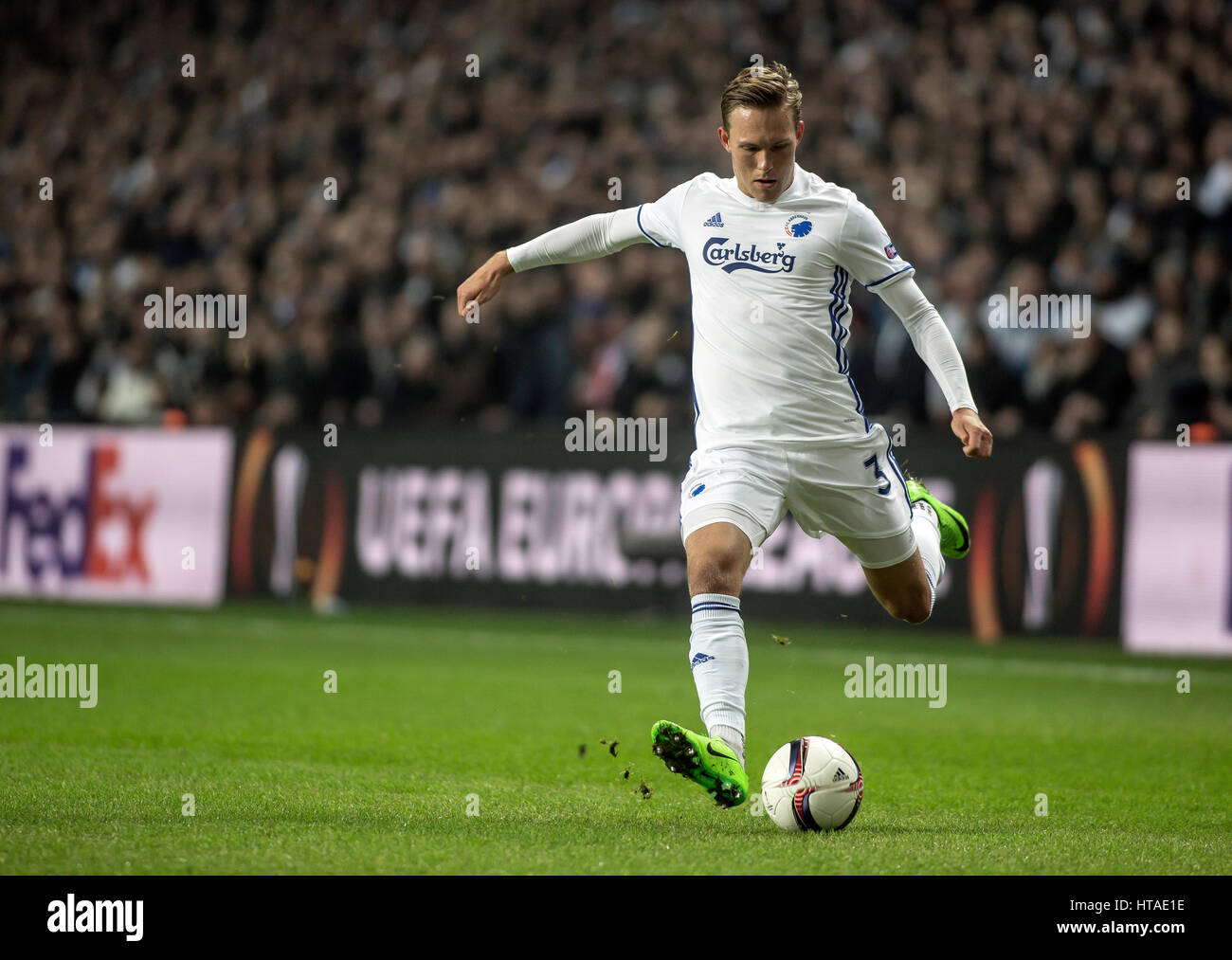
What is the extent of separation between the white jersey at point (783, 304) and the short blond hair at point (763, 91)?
0.29 meters

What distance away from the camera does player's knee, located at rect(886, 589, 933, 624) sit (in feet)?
20.5

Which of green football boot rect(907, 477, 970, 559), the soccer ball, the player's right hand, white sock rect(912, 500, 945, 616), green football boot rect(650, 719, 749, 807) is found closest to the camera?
green football boot rect(650, 719, 749, 807)

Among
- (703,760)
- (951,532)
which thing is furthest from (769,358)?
(951,532)

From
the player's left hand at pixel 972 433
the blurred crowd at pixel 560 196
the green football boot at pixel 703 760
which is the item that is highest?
the blurred crowd at pixel 560 196

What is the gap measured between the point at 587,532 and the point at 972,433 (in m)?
7.58

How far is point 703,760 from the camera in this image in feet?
16.7

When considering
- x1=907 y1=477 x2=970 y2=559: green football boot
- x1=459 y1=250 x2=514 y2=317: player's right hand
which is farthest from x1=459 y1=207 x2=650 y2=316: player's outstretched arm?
x1=907 y1=477 x2=970 y2=559: green football boot

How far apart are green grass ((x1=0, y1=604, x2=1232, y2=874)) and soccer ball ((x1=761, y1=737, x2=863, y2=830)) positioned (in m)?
0.09

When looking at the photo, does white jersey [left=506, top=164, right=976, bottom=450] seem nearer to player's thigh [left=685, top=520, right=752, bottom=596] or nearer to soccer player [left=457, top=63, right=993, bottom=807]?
soccer player [left=457, top=63, right=993, bottom=807]

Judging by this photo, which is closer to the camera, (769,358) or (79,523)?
(769,358)

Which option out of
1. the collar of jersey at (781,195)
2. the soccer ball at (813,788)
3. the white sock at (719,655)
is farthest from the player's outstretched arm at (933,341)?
the soccer ball at (813,788)

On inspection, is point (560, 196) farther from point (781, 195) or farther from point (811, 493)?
point (811, 493)

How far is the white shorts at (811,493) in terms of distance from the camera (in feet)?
18.3

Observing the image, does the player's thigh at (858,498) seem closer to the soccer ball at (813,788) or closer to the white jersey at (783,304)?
the white jersey at (783,304)
